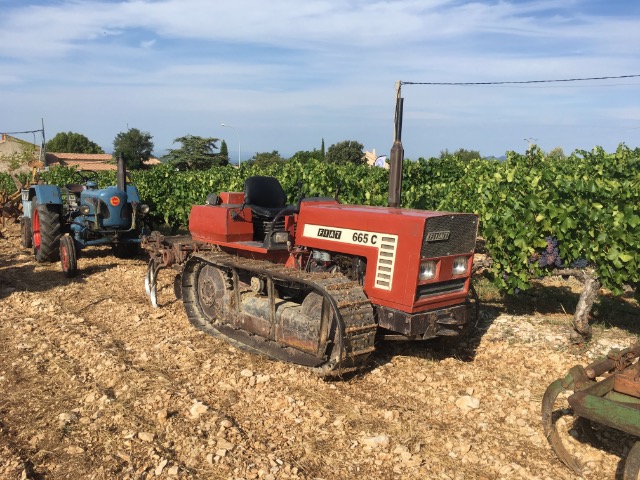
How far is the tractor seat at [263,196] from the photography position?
7027 mm

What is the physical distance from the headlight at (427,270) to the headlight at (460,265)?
0.32 meters

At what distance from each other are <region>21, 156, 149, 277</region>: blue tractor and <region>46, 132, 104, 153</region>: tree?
79.0m

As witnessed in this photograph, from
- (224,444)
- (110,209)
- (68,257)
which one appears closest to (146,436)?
(224,444)

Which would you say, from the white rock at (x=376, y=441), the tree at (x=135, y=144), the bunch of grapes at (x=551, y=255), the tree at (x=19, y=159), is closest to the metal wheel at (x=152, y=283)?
the white rock at (x=376, y=441)

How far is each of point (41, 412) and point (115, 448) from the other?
105 cm

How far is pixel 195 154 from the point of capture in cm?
6356

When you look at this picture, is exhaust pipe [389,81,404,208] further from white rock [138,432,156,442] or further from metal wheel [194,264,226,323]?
white rock [138,432,156,442]

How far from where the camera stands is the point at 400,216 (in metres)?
5.22

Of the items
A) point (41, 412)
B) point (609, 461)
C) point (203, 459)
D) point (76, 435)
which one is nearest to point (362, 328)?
point (203, 459)

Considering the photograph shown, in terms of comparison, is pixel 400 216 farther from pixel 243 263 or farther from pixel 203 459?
pixel 203 459

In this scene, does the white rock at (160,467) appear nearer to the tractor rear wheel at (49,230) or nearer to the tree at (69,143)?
the tractor rear wheel at (49,230)

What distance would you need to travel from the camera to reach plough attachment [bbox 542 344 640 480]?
351 centimetres

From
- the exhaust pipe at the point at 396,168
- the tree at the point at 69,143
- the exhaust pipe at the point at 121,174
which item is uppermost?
the exhaust pipe at the point at 396,168

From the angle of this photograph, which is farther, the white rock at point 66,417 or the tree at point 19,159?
the tree at point 19,159
